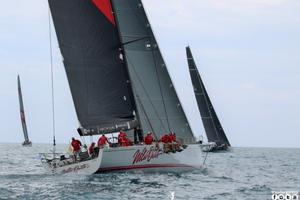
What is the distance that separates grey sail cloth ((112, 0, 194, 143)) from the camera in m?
34.9

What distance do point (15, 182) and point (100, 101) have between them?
21.7ft

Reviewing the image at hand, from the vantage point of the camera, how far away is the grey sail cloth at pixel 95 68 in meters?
34.0

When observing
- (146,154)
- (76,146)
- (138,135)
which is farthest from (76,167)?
(138,135)

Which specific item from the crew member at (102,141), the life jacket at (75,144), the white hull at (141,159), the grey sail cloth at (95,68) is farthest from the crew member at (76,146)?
the white hull at (141,159)

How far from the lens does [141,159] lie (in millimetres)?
30656

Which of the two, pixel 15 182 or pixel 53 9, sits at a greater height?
pixel 53 9

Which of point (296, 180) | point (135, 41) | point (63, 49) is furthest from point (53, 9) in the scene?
point (296, 180)

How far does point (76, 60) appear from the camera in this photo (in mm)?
34344

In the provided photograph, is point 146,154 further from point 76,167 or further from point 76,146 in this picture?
point 76,146

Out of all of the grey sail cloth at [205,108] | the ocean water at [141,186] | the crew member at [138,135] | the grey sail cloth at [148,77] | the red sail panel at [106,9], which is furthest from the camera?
the grey sail cloth at [205,108]

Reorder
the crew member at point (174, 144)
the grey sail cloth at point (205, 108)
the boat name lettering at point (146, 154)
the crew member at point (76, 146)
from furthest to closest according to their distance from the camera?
the grey sail cloth at point (205, 108) < the crew member at point (76, 146) < the crew member at point (174, 144) < the boat name lettering at point (146, 154)

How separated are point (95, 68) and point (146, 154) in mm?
5927

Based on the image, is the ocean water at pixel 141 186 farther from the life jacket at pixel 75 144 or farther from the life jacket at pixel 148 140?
the life jacket at pixel 75 144

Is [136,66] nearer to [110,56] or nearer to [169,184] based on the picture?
[110,56]
